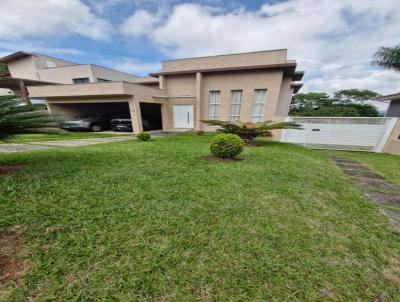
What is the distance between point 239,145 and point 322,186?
2.45m

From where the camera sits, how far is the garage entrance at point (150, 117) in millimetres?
15147

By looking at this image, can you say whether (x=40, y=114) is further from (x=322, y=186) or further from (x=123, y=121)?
(x=123, y=121)

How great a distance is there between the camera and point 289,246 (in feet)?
6.75

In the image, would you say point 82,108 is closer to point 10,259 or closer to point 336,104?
point 10,259

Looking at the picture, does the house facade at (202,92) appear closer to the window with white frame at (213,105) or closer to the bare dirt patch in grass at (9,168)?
the window with white frame at (213,105)

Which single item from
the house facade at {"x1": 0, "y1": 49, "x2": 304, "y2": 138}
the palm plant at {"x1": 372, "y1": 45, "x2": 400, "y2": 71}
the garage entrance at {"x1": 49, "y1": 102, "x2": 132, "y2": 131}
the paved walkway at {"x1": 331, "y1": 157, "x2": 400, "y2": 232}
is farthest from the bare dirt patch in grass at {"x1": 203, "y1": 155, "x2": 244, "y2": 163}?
the palm plant at {"x1": 372, "y1": 45, "x2": 400, "y2": 71}

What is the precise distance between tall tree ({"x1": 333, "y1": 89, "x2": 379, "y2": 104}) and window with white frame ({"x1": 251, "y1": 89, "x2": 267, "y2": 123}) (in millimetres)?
28102

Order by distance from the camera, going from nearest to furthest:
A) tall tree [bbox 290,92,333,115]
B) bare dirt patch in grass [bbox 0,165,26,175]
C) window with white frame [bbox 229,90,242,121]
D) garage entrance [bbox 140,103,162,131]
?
bare dirt patch in grass [bbox 0,165,26,175]
window with white frame [bbox 229,90,242,121]
garage entrance [bbox 140,103,162,131]
tall tree [bbox 290,92,333,115]

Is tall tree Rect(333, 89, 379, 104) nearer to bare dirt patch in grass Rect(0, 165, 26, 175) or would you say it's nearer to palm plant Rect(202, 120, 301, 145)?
palm plant Rect(202, 120, 301, 145)

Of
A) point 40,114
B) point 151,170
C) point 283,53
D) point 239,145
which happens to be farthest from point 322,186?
point 283,53

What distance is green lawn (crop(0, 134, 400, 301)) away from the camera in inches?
59.9

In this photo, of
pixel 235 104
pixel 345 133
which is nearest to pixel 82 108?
pixel 235 104

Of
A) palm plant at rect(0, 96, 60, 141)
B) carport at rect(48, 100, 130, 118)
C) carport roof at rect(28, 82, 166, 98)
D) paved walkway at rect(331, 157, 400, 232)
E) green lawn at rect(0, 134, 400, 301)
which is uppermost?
carport roof at rect(28, 82, 166, 98)

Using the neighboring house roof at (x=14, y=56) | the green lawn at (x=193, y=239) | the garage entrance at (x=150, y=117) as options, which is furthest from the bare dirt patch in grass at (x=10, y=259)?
the neighboring house roof at (x=14, y=56)
